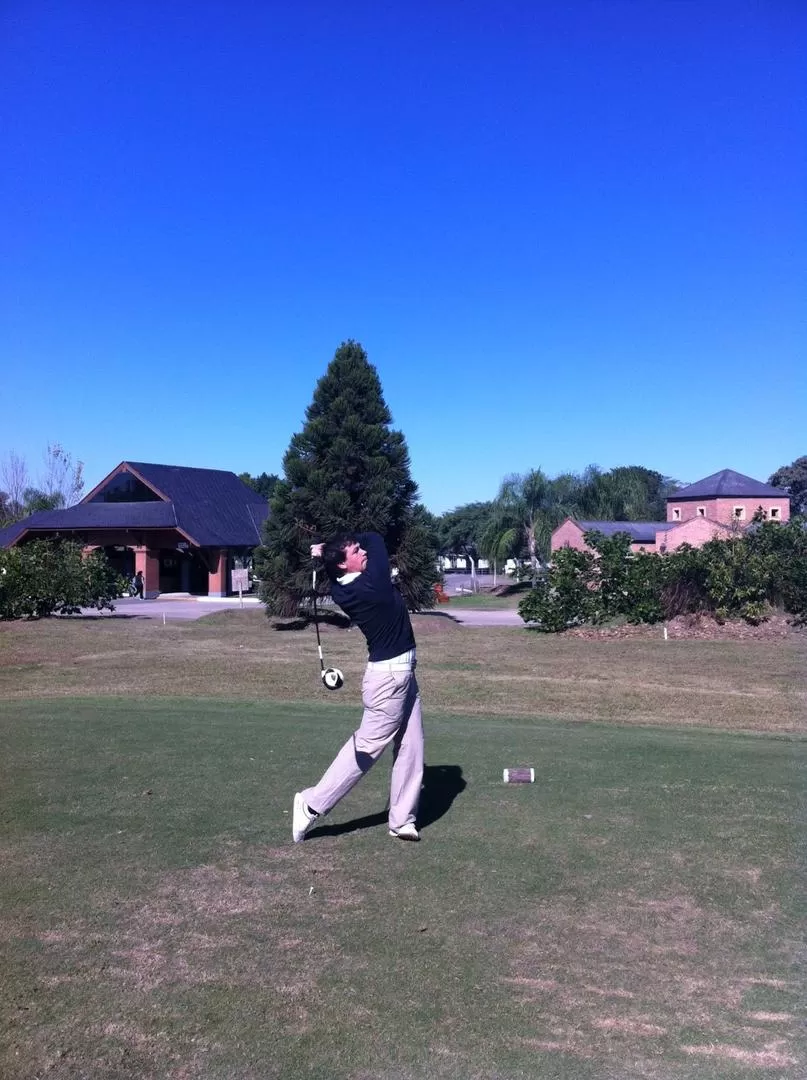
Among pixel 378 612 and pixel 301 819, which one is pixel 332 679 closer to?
pixel 378 612

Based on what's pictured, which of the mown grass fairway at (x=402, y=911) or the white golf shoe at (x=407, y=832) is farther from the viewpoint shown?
the white golf shoe at (x=407, y=832)

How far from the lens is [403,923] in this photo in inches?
181

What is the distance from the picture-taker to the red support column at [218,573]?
1870 inches

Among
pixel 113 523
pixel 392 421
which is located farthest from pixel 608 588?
pixel 113 523

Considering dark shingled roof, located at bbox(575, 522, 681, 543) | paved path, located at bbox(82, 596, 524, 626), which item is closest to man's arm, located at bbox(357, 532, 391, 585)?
paved path, located at bbox(82, 596, 524, 626)

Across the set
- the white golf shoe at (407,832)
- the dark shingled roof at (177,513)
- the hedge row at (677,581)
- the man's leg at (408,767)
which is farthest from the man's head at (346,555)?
the dark shingled roof at (177,513)

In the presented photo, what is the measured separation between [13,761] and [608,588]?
58.1 feet

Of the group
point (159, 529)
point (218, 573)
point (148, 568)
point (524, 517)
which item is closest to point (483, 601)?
point (524, 517)

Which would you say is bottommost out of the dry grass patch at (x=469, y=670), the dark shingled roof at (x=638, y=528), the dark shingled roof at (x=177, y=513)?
the dry grass patch at (x=469, y=670)

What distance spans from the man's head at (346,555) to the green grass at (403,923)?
1.72m

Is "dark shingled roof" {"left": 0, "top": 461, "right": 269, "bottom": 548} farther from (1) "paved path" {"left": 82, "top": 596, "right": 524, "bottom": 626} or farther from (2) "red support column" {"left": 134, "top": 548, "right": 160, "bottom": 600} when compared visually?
(1) "paved path" {"left": 82, "top": 596, "right": 524, "bottom": 626}

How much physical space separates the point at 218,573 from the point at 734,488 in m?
26.3

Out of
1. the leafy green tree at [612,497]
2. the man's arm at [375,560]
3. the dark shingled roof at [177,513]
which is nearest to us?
the man's arm at [375,560]

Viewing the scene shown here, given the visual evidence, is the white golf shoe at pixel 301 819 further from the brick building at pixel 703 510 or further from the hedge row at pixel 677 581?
the brick building at pixel 703 510
